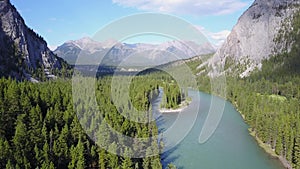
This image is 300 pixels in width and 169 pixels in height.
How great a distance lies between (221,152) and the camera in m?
54.7

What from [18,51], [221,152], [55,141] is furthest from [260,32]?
[55,141]

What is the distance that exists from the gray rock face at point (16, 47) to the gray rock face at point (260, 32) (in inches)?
4051

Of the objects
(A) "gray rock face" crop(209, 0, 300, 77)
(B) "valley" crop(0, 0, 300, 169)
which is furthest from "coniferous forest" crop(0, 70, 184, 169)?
(A) "gray rock face" crop(209, 0, 300, 77)

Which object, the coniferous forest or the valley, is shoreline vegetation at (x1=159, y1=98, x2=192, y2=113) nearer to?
the valley

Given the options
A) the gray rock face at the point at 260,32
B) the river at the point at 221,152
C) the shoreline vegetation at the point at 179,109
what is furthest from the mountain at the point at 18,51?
the gray rock face at the point at 260,32

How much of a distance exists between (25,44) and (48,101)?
100.0 metres

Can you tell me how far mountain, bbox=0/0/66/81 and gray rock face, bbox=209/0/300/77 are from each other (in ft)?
332

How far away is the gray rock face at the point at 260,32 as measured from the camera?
17195 cm

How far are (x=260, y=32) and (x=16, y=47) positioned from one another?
435 feet

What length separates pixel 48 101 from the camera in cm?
6222

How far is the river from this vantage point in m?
48.8

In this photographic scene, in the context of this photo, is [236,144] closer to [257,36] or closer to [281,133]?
[281,133]

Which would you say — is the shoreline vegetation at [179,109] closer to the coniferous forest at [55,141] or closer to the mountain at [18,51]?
the coniferous forest at [55,141]

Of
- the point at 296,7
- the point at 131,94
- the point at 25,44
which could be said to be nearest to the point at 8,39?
the point at 25,44
